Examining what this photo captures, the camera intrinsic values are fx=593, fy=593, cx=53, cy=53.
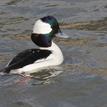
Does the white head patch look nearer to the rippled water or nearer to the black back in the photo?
the black back

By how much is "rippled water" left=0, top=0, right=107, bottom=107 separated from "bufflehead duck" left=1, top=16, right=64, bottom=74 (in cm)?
16

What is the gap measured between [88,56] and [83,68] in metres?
0.76

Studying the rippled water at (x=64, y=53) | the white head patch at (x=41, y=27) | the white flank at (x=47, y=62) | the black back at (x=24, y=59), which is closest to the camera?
the rippled water at (x=64, y=53)

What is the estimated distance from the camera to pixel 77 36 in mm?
14398

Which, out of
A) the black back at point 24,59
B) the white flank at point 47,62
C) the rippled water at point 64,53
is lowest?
the rippled water at point 64,53

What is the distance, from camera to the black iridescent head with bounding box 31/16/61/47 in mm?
12312

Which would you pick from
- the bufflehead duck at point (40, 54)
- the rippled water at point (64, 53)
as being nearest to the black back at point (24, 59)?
the bufflehead duck at point (40, 54)

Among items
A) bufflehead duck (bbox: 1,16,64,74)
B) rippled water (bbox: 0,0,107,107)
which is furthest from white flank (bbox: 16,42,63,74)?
rippled water (bbox: 0,0,107,107)

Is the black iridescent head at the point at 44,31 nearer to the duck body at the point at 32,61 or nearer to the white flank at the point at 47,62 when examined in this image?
the white flank at the point at 47,62

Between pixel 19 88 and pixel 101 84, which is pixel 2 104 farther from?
pixel 101 84

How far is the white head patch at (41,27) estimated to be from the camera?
12.3 meters

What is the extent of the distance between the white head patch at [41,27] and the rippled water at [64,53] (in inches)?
31.2

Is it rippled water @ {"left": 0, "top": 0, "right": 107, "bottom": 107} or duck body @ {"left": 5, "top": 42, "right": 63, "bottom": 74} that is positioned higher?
duck body @ {"left": 5, "top": 42, "right": 63, "bottom": 74}

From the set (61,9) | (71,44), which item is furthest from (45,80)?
(61,9)
